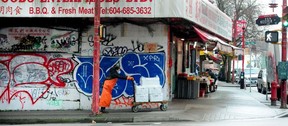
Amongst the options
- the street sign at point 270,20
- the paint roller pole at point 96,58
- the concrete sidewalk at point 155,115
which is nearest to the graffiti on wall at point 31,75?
the concrete sidewalk at point 155,115

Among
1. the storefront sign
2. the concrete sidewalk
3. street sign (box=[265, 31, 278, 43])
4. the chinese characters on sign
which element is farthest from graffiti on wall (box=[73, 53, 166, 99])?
street sign (box=[265, 31, 278, 43])

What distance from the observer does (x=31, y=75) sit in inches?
A: 712

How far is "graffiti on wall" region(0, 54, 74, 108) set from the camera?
59.3 ft

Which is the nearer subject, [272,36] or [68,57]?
[68,57]

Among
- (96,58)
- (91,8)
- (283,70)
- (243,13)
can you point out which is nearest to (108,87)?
(96,58)

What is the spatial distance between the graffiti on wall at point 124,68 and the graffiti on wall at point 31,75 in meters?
0.49

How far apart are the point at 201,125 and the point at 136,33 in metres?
5.13

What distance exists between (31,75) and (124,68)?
132 inches

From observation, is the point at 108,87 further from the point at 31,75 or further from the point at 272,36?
the point at 272,36

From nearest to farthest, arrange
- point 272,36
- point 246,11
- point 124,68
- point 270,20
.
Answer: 1. point 124,68
2. point 272,36
3. point 270,20
4. point 246,11

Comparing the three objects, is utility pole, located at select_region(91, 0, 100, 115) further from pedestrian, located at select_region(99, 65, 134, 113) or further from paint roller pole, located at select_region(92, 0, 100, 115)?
pedestrian, located at select_region(99, 65, 134, 113)

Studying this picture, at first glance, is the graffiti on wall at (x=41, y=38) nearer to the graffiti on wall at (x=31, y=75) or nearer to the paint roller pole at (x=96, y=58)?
the graffiti on wall at (x=31, y=75)

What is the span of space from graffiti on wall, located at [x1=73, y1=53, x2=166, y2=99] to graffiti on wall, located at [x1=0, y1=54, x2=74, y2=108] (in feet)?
1.60

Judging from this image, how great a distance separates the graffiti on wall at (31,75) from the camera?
18062mm
